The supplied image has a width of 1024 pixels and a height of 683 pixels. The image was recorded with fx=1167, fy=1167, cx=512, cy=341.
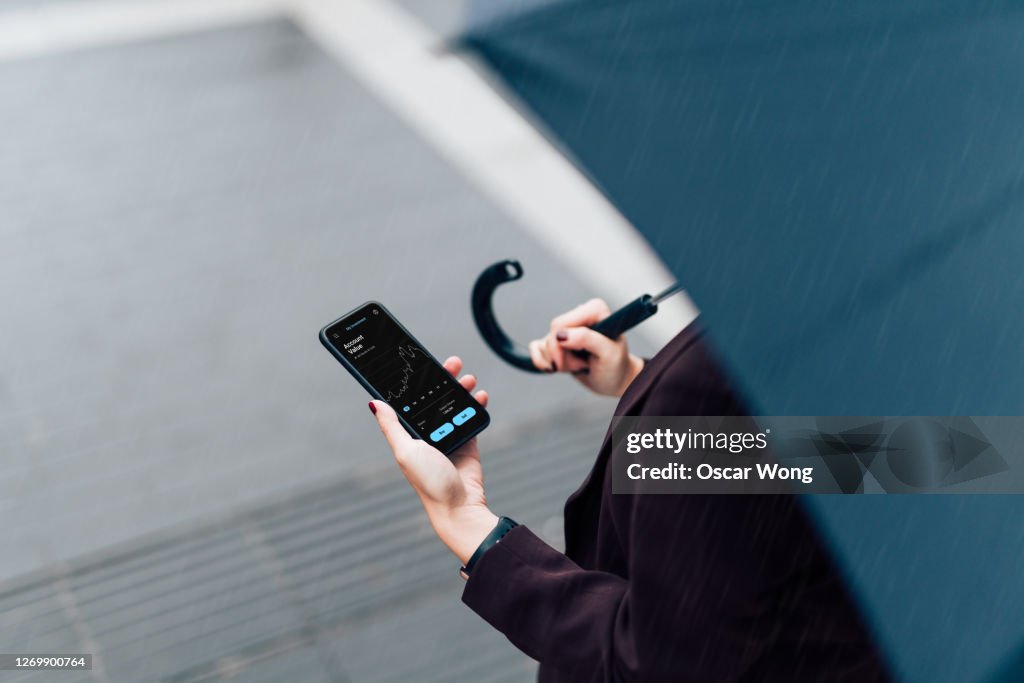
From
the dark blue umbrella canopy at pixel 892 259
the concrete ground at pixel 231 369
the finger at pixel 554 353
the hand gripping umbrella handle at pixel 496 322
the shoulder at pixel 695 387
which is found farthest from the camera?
the concrete ground at pixel 231 369

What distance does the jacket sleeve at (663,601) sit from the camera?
128 cm

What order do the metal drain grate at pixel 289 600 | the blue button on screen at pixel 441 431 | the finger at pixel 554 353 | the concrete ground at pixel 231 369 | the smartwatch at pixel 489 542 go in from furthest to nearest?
the concrete ground at pixel 231 369
the metal drain grate at pixel 289 600
the finger at pixel 554 353
the blue button on screen at pixel 441 431
the smartwatch at pixel 489 542

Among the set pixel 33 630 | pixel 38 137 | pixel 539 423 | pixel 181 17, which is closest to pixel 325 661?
pixel 33 630

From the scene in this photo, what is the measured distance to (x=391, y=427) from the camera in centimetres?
168

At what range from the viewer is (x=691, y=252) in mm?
1173

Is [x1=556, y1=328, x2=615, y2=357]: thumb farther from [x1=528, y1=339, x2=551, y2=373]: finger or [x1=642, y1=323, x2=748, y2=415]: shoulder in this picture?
[x1=642, y1=323, x2=748, y2=415]: shoulder

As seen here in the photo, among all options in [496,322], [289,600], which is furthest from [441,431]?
[289,600]

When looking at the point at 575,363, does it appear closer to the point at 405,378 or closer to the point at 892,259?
the point at 405,378

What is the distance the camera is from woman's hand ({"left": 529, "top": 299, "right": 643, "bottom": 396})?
1964 millimetres

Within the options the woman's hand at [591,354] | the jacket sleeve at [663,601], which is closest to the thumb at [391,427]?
the jacket sleeve at [663,601]

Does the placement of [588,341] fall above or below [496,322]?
below

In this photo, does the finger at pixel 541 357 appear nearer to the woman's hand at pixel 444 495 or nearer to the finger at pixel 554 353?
the finger at pixel 554 353

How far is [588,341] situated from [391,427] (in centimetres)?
43

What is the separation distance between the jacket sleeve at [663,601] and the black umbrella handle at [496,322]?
0.52 m
